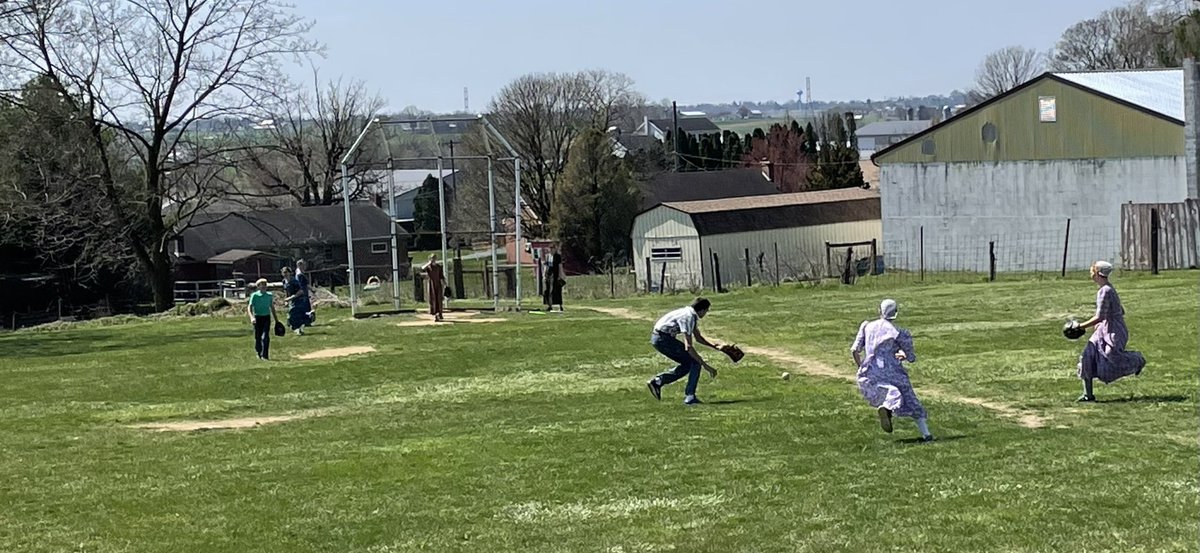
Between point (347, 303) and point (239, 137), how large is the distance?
12824mm

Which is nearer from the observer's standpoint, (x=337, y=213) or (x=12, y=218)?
(x=12, y=218)

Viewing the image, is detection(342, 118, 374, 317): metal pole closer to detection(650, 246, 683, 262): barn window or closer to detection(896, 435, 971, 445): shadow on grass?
detection(650, 246, 683, 262): barn window

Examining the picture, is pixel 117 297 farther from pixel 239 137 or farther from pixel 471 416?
pixel 471 416

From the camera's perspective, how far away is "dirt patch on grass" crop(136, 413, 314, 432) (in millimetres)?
20516

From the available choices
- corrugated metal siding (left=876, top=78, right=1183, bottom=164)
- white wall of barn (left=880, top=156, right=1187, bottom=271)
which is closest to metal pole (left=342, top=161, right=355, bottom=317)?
white wall of barn (left=880, top=156, right=1187, bottom=271)

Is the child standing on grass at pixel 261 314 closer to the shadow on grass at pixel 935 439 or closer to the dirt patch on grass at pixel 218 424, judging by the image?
the dirt patch on grass at pixel 218 424

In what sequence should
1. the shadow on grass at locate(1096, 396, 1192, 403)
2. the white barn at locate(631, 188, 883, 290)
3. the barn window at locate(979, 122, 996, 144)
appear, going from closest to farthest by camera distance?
the shadow on grass at locate(1096, 396, 1192, 403) → the barn window at locate(979, 122, 996, 144) → the white barn at locate(631, 188, 883, 290)

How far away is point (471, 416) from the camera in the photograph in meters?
20.4

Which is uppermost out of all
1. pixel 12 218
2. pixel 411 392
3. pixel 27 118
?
pixel 27 118

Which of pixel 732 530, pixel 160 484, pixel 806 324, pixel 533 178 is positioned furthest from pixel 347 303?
pixel 533 178

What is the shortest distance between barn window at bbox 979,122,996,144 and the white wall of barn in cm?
86

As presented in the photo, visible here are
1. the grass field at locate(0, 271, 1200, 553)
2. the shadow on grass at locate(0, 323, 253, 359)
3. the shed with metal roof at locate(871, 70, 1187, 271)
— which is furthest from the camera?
the shed with metal roof at locate(871, 70, 1187, 271)

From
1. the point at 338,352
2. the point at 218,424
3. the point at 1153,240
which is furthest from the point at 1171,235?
the point at 218,424

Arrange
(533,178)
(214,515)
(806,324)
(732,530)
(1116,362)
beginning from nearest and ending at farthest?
(732,530) < (214,515) < (1116,362) < (806,324) < (533,178)
